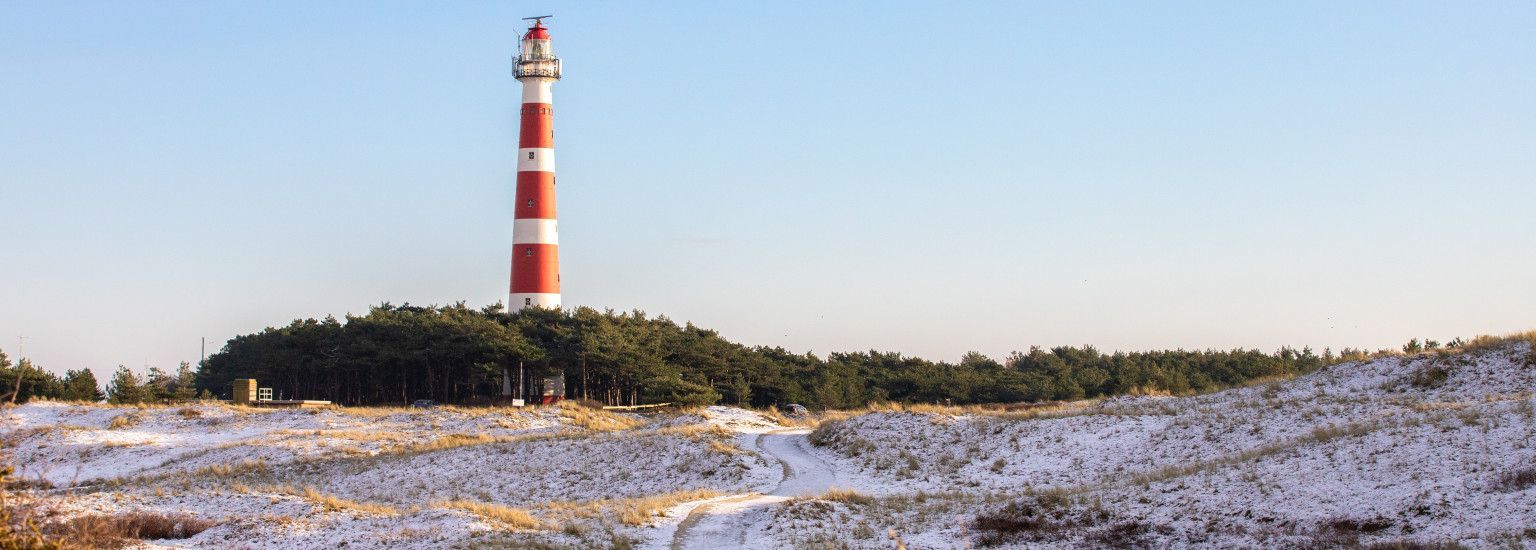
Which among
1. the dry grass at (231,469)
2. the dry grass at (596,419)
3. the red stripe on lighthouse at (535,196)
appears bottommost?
the dry grass at (231,469)

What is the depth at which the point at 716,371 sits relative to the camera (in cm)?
7419

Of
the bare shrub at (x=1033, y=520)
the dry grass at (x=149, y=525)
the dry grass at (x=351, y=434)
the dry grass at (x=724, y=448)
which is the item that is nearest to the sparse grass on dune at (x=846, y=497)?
the bare shrub at (x=1033, y=520)

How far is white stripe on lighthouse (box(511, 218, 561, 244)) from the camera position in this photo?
67.0m

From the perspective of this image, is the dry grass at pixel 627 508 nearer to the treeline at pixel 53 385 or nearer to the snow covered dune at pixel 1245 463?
the snow covered dune at pixel 1245 463

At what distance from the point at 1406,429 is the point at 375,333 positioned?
2238 inches

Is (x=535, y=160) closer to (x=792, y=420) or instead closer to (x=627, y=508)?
(x=792, y=420)

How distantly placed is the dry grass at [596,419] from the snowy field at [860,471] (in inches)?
10.8

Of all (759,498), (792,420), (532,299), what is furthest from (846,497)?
(532,299)

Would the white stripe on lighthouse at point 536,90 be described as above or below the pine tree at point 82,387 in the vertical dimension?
above

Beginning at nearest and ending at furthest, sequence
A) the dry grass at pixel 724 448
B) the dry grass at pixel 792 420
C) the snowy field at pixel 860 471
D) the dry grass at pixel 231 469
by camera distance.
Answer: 1. the snowy field at pixel 860 471
2. the dry grass at pixel 724 448
3. the dry grass at pixel 231 469
4. the dry grass at pixel 792 420

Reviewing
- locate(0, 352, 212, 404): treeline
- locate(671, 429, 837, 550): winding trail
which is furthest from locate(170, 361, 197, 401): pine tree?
locate(671, 429, 837, 550): winding trail

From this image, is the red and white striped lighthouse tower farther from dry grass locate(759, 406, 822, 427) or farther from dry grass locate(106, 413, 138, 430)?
dry grass locate(106, 413, 138, 430)

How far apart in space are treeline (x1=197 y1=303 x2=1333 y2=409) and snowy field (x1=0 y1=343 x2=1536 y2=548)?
288 inches

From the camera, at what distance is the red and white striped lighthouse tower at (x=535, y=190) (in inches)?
2645
